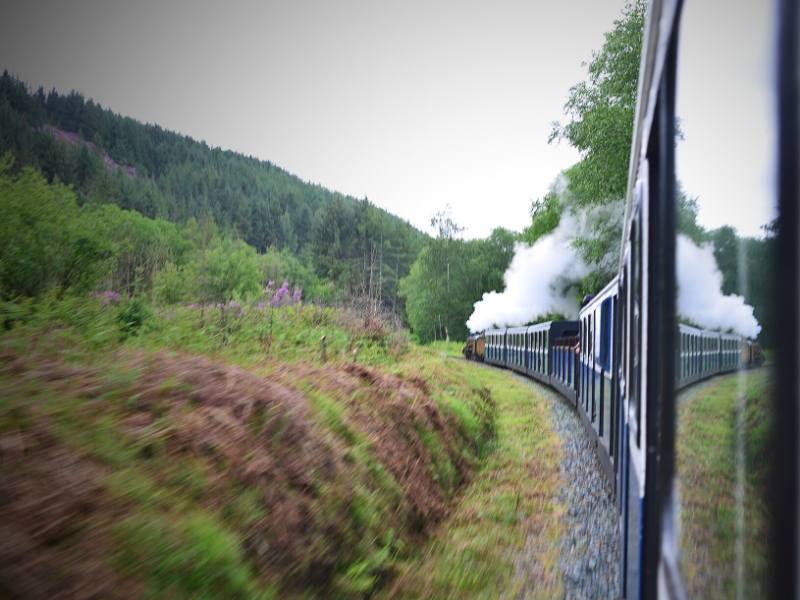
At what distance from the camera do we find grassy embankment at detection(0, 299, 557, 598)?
8.85 ft

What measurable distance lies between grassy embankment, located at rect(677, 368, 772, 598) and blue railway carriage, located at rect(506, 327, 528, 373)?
18765 mm

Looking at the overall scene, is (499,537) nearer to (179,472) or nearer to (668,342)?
(179,472)

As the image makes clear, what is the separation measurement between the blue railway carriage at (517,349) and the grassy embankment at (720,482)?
1876 cm

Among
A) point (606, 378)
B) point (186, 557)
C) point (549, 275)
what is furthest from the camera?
point (549, 275)

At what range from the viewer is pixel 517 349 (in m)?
22.3

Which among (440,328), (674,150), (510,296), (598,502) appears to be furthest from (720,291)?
(440,328)

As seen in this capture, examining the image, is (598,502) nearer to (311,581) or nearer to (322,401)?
(322,401)

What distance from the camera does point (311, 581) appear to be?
3920 millimetres

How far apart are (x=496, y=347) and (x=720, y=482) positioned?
26.5 m

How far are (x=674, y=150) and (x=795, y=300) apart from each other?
1.05 m

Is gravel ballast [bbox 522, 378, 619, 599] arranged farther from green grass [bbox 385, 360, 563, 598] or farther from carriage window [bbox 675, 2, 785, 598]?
carriage window [bbox 675, 2, 785, 598]

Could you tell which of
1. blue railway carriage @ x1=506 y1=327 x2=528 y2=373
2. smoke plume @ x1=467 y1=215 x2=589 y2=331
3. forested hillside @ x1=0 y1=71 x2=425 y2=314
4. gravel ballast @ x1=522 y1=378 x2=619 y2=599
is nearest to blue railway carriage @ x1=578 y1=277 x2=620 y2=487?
gravel ballast @ x1=522 y1=378 x2=619 y2=599

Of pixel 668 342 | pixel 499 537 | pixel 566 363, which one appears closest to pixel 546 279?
pixel 566 363

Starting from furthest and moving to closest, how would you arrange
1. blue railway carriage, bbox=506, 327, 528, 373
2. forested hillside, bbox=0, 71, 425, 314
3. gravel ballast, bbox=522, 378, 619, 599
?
blue railway carriage, bbox=506, 327, 528, 373, forested hillside, bbox=0, 71, 425, 314, gravel ballast, bbox=522, 378, 619, 599
